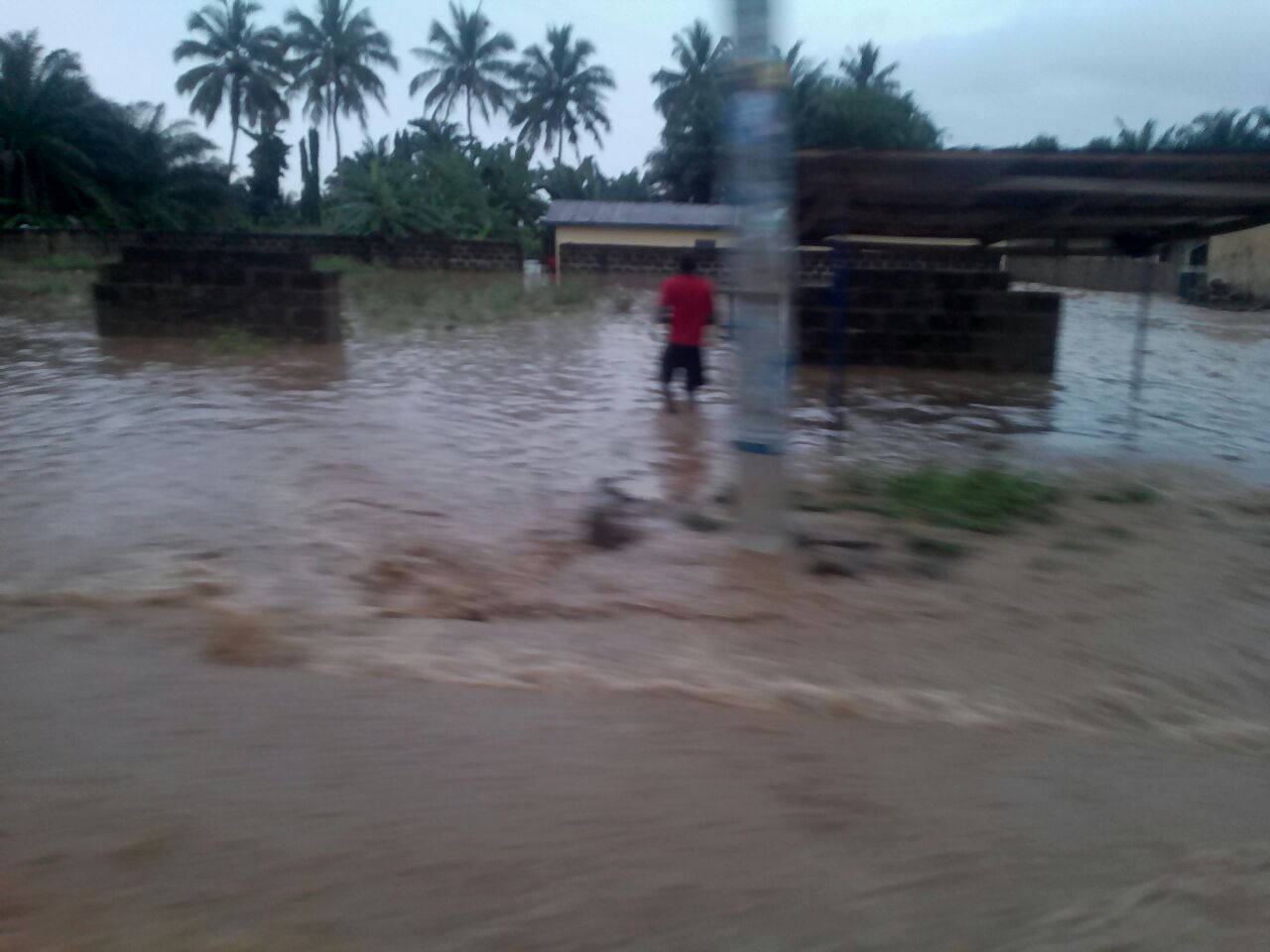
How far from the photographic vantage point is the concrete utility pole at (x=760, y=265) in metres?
5.60

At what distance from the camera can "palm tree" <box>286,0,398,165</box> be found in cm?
5181

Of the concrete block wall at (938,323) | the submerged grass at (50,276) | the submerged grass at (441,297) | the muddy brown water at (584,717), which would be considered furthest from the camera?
the submerged grass at (50,276)

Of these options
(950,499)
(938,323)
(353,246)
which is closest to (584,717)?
(950,499)

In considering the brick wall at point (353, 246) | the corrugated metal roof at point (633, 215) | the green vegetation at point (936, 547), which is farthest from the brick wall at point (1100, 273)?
the green vegetation at point (936, 547)

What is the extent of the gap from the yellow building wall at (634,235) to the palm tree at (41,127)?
1632 cm

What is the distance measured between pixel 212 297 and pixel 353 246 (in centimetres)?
2181

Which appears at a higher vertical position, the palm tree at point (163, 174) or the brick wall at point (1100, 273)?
the palm tree at point (163, 174)

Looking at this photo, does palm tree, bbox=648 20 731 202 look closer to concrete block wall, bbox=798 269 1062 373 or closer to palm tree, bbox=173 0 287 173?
palm tree, bbox=173 0 287 173

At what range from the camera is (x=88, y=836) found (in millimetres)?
3113

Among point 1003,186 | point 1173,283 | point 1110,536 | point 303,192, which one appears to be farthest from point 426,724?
point 303,192

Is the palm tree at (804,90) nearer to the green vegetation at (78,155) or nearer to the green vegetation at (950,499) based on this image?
the green vegetation at (78,155)

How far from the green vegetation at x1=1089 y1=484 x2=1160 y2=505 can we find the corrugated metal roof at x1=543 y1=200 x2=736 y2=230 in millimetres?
33273

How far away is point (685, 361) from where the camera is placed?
11125 mm

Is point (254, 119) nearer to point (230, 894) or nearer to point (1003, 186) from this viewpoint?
point (1003, 186)
